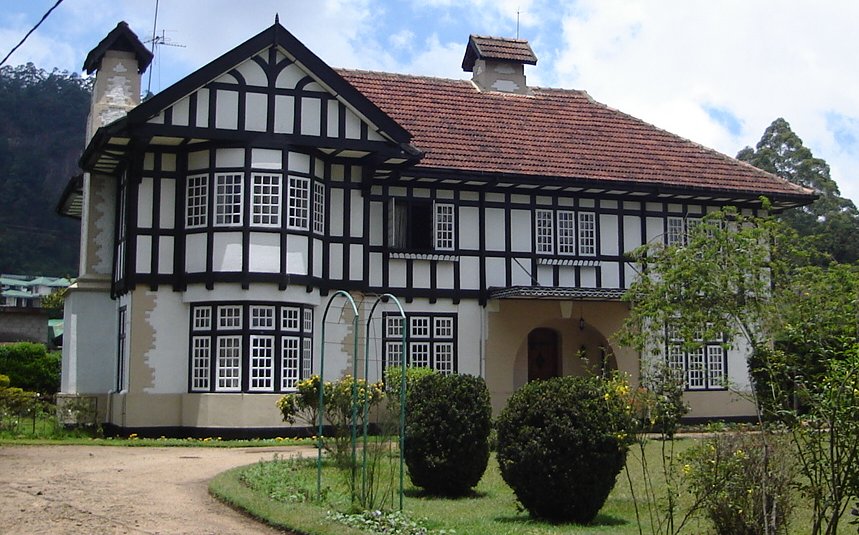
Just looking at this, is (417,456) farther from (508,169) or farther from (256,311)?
(508,169)

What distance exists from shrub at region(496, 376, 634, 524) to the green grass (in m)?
0.27

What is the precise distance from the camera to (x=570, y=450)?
12.5 metres

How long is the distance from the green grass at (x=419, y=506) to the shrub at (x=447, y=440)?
0.91 ft

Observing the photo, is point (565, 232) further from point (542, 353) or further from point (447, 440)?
point (447, 440)

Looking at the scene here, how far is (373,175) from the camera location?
2520 centimetres

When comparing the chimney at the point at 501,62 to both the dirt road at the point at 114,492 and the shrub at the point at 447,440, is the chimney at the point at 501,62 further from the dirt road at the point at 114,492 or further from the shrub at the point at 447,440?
the shrub at the point at 447,440

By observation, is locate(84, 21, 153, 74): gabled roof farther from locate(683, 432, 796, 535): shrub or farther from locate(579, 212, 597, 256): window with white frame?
locate(683, 432, 796, 535): shrub

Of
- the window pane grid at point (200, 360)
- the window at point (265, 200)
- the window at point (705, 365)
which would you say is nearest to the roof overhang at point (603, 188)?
the window at point (265, 200)

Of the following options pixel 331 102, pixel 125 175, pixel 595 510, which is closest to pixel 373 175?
pixel 331 102

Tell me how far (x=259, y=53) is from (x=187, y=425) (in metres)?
8.27

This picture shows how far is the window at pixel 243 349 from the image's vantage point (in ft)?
75.6

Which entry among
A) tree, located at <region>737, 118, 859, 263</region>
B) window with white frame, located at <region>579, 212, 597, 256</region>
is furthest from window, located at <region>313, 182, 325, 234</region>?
tree, located at <region>737, 118, 859, 263</region>

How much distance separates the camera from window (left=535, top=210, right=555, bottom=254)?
2720cm

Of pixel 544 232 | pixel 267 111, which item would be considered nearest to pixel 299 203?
pixel 267 111
